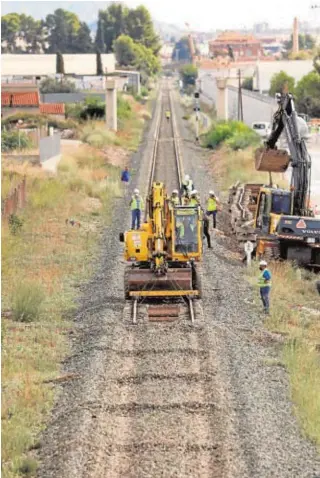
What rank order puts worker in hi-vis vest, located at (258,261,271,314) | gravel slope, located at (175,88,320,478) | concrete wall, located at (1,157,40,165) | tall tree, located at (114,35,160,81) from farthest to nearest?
1. tall tree, located at (114,35,160,81)
2. concrete wall, located at (1,157,40,165)
3. worker in hi-vis vest, located at (258,261,271,314)
4. gravel slope, located at (175,88,320,478)

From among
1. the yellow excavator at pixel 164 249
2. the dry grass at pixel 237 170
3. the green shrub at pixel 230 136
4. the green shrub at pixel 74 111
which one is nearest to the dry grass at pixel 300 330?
the yellow excavator at pixel 164 249

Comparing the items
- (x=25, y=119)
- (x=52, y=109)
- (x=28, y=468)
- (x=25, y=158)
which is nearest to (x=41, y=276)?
(x=28, y=468)

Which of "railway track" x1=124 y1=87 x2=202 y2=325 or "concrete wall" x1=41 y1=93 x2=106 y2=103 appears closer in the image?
"railway track" x1=124 y1=87 x2=202 y2=325

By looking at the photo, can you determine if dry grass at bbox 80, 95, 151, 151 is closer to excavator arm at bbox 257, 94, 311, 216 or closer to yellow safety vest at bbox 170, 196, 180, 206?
excavator arm at bbox 257, 94, 311, 216

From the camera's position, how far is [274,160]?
98.5 ft

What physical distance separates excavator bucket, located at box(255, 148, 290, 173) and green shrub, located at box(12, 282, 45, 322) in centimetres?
1097

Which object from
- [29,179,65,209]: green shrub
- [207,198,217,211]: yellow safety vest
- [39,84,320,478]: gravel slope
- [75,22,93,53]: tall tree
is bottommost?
[29,179,65,209]: green shrub

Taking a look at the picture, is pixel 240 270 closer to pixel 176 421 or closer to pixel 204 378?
pixel 204 378

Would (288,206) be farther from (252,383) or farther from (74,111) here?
(74,111)

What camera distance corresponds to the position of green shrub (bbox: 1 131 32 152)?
48.9 meters

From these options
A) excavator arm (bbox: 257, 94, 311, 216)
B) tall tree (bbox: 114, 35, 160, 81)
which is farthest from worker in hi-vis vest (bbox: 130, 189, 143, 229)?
tall tree (bbox: 114, 35, 160, 81)

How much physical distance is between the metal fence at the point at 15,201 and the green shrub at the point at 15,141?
514 inches

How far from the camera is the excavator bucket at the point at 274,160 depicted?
29906 mm

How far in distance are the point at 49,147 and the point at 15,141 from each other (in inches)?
149
